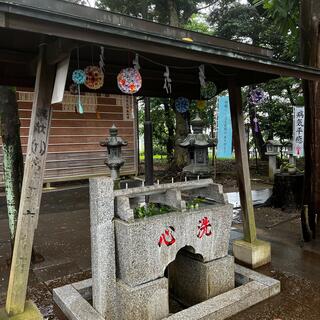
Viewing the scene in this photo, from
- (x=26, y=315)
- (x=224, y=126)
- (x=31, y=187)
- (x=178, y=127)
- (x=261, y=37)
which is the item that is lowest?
(x=26, y=315)

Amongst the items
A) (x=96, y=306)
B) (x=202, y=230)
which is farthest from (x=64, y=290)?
(x=202, y=230)

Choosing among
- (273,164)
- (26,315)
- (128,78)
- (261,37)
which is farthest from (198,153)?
(261,37)

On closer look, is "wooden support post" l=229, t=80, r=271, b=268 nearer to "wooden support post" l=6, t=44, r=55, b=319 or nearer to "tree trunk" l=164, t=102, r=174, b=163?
"wooden support post" l=6, t=44, r=55, b=319

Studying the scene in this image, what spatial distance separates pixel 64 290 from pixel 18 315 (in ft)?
2.74

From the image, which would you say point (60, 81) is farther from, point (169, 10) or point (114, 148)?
point (169, 10)

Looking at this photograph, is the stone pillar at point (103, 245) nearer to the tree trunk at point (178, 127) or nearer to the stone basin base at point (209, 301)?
the stone basin base at point (209, 301)

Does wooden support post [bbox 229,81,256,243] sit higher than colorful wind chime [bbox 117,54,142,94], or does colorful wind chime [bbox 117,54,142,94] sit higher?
colorful wind chime [bbox 117,54,142,94]

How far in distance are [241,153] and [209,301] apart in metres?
2.37

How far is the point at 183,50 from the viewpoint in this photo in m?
3.29

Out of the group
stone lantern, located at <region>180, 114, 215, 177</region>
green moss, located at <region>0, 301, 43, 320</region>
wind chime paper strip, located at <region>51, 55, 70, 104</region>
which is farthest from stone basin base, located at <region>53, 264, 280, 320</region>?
stone lantern, located at <region>180, 114, 215, 177</region>

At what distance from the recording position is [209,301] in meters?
3.89

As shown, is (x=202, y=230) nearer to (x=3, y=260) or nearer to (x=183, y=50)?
(x=183, y=50)

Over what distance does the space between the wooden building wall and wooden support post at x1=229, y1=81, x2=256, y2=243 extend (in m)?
8.72

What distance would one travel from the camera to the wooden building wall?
1286 centimetres
